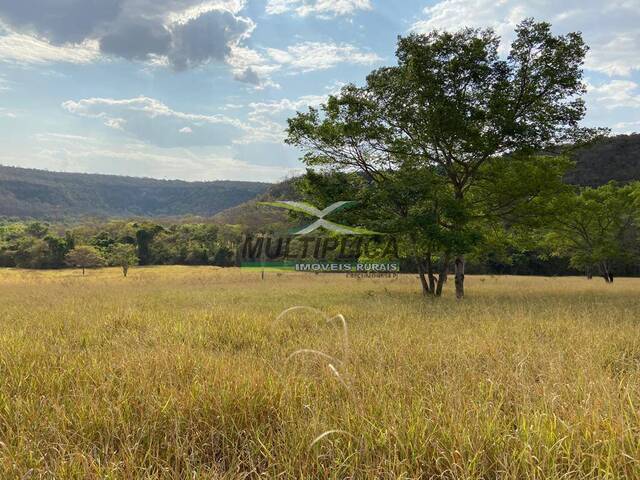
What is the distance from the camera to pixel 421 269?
16781 mm

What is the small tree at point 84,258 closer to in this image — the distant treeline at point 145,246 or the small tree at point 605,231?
the distant treeline at point 145,246

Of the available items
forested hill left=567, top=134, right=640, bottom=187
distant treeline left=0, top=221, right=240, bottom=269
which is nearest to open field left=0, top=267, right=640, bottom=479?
forested hill left=567, top=134, right=640, bottom=187

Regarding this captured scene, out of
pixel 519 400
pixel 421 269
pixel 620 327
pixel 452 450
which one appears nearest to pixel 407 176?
pixel 421 269

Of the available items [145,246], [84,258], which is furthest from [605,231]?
[145,246]

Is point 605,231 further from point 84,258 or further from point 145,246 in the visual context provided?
point 145,246

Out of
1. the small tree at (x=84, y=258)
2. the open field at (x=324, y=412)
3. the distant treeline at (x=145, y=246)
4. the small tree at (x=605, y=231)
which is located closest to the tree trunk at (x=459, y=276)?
the open field at (x=324, y=412)

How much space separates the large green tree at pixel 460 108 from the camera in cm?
1371

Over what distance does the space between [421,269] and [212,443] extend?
48.9ft

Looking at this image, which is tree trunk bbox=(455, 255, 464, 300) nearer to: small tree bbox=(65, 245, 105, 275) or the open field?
the open field

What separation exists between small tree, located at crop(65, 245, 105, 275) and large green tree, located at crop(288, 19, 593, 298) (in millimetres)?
62586

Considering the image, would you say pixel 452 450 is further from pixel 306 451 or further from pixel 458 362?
pixel 458 362

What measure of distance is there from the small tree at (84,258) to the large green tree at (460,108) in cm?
6259

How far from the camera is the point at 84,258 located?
6538 cm

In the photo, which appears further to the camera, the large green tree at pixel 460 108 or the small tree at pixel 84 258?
the small tree at pixel 84 258
